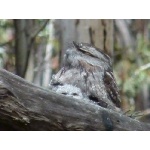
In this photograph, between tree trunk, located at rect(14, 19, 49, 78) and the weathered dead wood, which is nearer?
the weathered dead wood

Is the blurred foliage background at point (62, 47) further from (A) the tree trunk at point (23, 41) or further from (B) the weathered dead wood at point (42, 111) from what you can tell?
(B) the weathered dead wood at point (42, 111)

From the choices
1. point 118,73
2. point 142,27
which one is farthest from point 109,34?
point 142,27

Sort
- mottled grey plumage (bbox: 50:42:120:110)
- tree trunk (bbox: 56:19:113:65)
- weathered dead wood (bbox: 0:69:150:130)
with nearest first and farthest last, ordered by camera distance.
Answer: weathered dead wood (bbox: 0:69:150:130) < mottled grey plumage (bbox: 50:42:120:110) < tree trunk (bbox: 56:19:113:65)

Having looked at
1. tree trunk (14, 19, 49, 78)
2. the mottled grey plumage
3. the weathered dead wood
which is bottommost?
the weathered dead wood

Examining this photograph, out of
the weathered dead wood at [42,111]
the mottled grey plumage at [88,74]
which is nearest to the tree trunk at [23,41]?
the mottled grey plumage at [88,74]

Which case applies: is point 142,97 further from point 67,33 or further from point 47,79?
point 67,33

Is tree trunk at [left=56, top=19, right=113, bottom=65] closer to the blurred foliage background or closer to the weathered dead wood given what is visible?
the blurred foliage background

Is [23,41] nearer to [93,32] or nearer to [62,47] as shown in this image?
[62,47]

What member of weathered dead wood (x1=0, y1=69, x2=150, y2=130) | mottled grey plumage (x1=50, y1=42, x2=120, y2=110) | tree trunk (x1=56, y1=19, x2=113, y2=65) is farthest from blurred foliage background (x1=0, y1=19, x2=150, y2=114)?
weathered dead wood (x1=0, y1=69, x2=150, y2=130)
